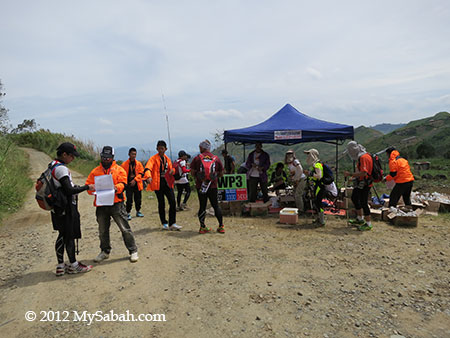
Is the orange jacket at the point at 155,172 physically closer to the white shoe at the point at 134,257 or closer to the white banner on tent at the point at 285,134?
the white shoe at the point at 134,257

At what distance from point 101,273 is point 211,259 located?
5.48ft

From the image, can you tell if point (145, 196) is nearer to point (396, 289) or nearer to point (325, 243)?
point (325, 243)

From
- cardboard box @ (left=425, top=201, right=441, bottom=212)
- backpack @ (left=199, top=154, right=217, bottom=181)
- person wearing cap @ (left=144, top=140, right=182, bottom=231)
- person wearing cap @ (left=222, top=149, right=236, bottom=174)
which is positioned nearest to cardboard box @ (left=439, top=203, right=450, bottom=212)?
cardboard box @ (left=425, top=201, right=441, bottom=212)

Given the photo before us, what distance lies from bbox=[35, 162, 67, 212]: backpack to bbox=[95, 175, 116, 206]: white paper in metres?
0.44

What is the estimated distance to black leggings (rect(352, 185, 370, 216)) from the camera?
583cm

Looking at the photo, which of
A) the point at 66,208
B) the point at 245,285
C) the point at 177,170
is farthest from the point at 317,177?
the point at 66,208

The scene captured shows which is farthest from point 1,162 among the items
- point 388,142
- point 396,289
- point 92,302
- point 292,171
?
point 388,142

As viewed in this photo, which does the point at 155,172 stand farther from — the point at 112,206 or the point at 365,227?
the point at 365,227

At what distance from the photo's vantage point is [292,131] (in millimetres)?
8039

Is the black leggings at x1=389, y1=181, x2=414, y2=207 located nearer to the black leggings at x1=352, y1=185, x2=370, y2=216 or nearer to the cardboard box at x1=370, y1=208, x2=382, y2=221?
the cardboard box at x1=370, y1=208, x2=382, y2=221

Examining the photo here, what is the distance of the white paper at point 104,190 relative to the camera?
3986 millimetres

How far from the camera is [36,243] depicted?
5742 mm

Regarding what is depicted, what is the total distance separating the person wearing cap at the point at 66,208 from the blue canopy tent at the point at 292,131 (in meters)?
5.17

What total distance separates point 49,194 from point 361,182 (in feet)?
18.3
